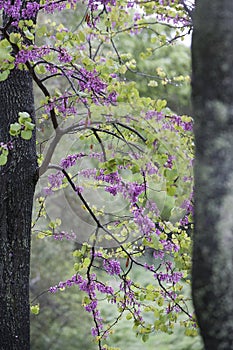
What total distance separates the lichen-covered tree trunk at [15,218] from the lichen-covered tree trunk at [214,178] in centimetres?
183

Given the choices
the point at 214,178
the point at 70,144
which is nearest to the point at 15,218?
the point at 70,144

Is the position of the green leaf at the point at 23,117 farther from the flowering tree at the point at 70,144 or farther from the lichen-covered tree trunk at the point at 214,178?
the lichen-covered tree trunk at the point at 214,178

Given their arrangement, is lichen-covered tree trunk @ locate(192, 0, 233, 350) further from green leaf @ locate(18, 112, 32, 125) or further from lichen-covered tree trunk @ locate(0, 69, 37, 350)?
lichen-covered tree trunk @ locate(0, 69, 37, 350)

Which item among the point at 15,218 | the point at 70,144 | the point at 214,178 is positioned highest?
the point at 70,144

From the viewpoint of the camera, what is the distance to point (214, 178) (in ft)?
4.84

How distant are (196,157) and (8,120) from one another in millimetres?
1880

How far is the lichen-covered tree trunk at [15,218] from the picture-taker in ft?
10.4

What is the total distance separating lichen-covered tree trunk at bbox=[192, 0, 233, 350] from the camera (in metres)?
1.46

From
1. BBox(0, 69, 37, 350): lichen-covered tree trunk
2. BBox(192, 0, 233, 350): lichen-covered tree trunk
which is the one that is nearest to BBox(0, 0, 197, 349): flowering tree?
BBox(0, 69, 37, 350): lichen-covered tree trunk

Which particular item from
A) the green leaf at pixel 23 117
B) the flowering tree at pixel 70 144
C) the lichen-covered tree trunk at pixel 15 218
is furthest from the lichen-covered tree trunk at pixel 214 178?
the lichen-covered tree trunk at pixel 15 218

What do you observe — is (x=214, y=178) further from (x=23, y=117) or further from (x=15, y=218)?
(x=15, y=218)

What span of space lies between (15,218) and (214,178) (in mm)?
1903

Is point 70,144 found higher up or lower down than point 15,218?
higher up

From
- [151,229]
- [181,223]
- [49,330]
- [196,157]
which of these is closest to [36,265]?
[49,330]
